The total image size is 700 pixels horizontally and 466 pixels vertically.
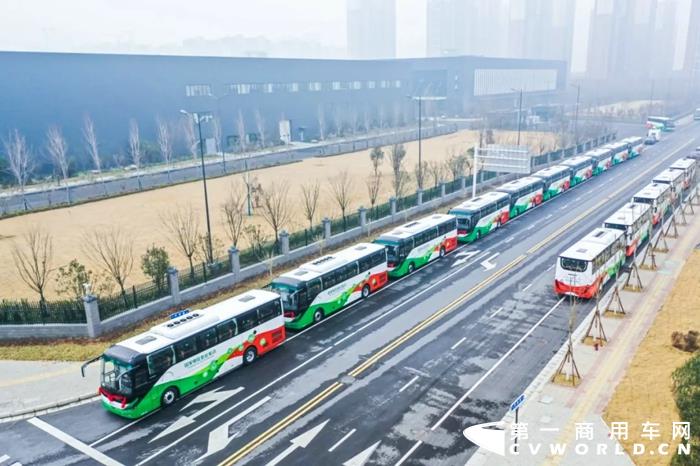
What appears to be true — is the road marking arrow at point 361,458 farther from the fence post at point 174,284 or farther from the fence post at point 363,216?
the fence post at point 363,216

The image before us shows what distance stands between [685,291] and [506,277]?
31.4ft

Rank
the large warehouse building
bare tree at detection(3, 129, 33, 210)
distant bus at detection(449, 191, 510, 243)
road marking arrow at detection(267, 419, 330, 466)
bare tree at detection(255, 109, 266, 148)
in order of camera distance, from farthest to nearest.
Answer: bare tree at detection(255, 109, 266, 148) < the large warehouse building < bare tree at detection(3, 129, 33, 210) < distant bus at detection(449, 191, 510, 243) < road marking arrow at detection(267, 419, 330, 466)

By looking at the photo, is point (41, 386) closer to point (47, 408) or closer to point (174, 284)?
point (47, 408)

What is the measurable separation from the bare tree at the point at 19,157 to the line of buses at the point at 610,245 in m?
55.2

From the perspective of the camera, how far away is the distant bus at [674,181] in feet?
159

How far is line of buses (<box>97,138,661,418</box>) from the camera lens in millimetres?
19906

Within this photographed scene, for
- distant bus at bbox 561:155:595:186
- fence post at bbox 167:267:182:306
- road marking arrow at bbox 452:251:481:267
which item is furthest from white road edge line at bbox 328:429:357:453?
distant bus at bbox 561:155:595:186

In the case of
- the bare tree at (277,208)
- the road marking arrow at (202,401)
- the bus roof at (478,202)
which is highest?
the bus roof at (478,202)

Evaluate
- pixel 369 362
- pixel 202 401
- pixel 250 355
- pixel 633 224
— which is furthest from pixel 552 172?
pixel 202 401

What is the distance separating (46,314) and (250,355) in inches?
428

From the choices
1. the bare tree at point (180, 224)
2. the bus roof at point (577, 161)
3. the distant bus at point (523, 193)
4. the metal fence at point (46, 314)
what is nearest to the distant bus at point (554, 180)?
the distant bus at point (523, 193)

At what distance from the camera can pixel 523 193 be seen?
5000 centimetres

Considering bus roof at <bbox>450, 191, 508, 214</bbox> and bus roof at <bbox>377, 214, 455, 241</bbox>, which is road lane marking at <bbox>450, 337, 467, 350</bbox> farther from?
bus roof at <bbox>450, 191, 508, 214</bbox>

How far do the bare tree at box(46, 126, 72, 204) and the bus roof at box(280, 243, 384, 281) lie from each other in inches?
1892
